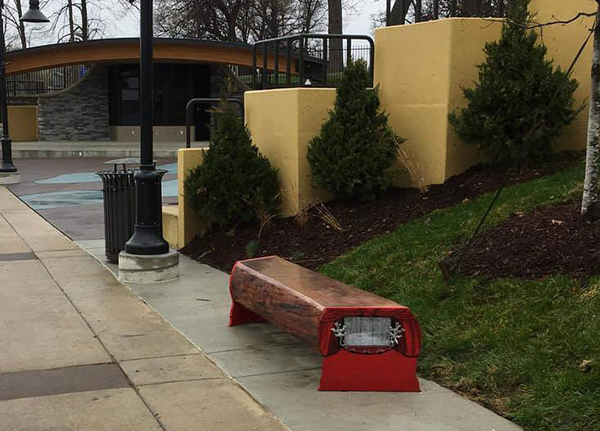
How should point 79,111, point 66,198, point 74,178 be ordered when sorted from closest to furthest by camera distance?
point 66,198 → point 74,178 → point 79,111

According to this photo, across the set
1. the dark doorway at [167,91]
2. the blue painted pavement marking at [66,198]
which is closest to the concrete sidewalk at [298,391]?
the blue painted pavement marking at [66,198]

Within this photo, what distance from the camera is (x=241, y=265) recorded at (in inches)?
234

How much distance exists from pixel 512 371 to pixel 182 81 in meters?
29.7

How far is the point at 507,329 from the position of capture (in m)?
4.80

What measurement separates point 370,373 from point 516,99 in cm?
403

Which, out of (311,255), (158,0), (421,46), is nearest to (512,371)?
(311,255)

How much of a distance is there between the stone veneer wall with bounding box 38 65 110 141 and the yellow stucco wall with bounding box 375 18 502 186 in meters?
27.0

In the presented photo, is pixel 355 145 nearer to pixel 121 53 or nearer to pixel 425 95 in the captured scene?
pixel 425 95

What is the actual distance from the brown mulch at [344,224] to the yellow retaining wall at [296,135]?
9.1 inches

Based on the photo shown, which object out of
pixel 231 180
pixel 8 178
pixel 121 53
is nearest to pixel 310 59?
pixel 8 178

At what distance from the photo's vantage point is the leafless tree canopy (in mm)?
40438

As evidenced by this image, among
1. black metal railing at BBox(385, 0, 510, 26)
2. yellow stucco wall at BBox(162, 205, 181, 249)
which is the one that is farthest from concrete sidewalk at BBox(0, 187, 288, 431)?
black metal railing at BBox(385, 0, 510, 26)

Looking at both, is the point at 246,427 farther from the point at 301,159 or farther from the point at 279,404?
the point at 301,159

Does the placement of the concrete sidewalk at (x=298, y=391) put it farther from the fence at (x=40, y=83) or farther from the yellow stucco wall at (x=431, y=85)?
the fence at (x=40, y=83)
